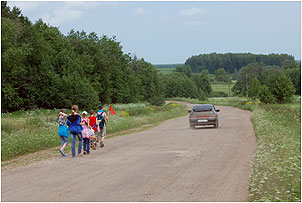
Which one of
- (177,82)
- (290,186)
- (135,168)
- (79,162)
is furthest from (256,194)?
(177,82)

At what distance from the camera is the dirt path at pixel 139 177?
9.32m

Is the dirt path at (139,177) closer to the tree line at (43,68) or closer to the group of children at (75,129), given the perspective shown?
the group of children at (75,129)

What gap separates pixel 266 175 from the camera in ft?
33.8

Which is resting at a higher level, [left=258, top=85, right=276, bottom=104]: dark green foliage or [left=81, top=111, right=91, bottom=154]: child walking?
[left=81, top=111, right=91, bottom=154]: child walking

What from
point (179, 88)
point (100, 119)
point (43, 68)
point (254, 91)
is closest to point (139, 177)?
point (100, 119)

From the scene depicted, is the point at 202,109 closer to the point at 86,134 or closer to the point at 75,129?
the point at 86,134

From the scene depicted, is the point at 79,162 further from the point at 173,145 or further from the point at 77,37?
the point at 77,37

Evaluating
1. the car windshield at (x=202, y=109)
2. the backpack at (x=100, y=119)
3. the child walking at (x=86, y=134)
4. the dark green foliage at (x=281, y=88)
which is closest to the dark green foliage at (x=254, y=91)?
the dark green foliage at (x=281, y=88)

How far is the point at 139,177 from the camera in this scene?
37.7 feet

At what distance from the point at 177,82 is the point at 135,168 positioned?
162560 millimetres

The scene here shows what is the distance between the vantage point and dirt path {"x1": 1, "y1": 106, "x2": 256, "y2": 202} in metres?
9.32

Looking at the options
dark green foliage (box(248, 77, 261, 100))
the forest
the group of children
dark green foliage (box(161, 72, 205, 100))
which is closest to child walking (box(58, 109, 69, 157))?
the group of children

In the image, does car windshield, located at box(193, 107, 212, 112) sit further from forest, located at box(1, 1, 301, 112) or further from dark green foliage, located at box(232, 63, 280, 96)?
A: dark green foliage, located at box(232, 63, 280, 96)

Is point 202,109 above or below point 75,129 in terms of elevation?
below
